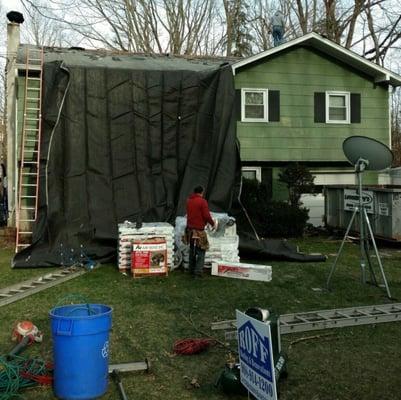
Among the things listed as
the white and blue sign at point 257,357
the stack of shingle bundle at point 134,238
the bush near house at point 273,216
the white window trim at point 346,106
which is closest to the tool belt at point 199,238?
the stack of shingle bundle at point 134,238

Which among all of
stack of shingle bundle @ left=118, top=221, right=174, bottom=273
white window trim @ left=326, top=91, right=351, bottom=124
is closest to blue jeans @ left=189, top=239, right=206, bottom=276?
stack of shingle bundle @ left=118, top=221, right=174, bottom=273

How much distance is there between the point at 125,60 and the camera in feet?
55.4

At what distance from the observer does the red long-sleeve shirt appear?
32.0ft

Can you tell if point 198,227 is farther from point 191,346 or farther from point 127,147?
point 191,346

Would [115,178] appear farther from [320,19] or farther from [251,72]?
[320,19]

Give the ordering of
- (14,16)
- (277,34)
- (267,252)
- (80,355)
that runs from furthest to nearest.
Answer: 1. (277,34)
2. (14,16)
3. (267,252)
4. (80,355)

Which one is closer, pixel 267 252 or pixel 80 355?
pixel 80 355

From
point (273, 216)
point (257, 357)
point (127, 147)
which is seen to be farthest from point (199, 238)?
point (257, 357)

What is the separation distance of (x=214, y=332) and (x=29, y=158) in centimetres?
853

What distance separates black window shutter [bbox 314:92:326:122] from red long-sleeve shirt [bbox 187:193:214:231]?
8649 mm

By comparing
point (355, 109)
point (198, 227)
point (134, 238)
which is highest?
point (355, 109)

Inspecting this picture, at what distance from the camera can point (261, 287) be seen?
8953 millimetres

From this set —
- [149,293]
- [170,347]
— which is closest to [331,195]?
[149,293]

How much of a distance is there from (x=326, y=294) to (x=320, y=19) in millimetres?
25638
